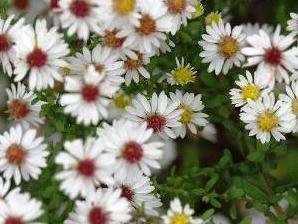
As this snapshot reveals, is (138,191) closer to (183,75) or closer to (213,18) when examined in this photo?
(183,75)

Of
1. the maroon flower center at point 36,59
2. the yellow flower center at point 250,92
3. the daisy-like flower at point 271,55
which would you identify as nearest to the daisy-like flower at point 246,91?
the yellow flower center at point 250,92

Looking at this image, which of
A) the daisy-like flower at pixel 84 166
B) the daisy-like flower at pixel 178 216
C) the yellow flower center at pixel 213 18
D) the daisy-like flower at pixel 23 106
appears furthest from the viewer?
the yellow flower center at pixel 213 18

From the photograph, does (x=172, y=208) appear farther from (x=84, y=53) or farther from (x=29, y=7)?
(x=29, y=7)

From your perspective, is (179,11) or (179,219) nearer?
(179,219)

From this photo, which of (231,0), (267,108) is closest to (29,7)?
(231,0)

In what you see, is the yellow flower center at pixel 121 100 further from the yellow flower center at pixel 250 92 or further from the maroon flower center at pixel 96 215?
the maroon flower center at pixel 96 215

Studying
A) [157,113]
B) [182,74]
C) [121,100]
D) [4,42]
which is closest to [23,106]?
[4,42]

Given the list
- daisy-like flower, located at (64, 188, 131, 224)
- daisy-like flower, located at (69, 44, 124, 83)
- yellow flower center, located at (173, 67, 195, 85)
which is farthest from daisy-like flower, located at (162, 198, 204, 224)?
yellow flower center, located at (173, 67, 195, 85)
